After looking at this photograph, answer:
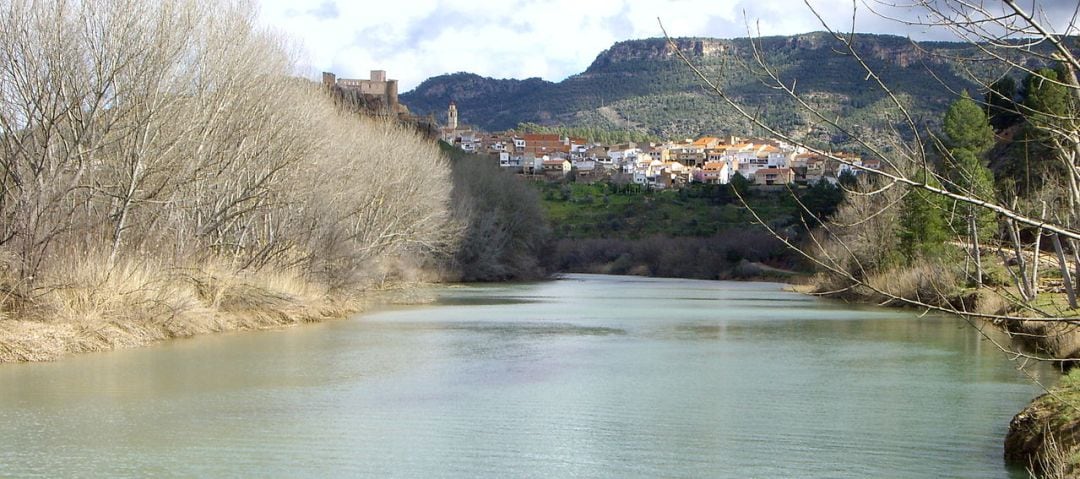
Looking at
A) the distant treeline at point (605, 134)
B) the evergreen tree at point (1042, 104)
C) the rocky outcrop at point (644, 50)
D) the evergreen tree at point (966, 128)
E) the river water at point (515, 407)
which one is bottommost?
the river water at point (515, 407)

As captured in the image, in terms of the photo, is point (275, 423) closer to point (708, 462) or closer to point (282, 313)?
point (708, 462)

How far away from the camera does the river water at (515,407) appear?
33.8 ft

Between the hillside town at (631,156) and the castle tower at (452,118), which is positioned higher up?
the castle tower at (452,118)

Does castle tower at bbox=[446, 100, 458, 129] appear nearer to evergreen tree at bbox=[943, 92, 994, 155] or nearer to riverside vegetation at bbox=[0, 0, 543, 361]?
evergreen tree at bbox=[943, 92, 994, 155]

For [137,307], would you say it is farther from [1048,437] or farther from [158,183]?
[1048,437]

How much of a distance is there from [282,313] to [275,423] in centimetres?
1373

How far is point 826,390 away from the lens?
15.5 meters

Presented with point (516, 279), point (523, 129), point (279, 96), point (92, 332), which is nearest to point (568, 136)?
point (523, 129)

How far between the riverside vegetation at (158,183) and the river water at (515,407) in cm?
129

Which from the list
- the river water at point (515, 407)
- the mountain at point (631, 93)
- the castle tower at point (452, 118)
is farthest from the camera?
the castle tower at point (452, 118)

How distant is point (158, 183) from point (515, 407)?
12548 mm

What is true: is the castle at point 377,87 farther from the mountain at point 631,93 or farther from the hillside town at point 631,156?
the mountain at point 631,93

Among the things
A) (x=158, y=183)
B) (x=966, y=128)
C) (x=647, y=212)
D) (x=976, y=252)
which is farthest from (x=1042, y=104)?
(x=647, y=212)

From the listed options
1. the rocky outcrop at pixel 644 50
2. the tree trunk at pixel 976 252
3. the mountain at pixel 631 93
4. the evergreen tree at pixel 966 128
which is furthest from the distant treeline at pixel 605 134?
the tree trunk at pixel 976 252
